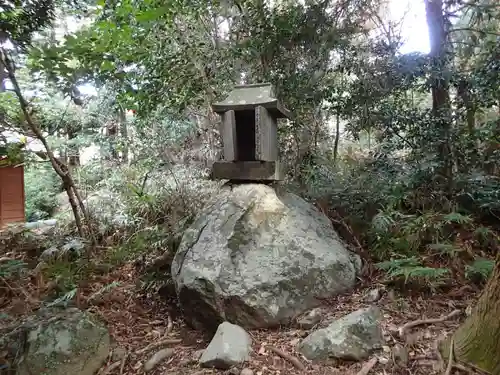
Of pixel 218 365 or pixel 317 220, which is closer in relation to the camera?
pixel 218 365

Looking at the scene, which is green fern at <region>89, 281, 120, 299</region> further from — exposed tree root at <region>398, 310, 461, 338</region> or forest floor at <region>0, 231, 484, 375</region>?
exposed tree root at <region>398, 310, 461, 338</region>

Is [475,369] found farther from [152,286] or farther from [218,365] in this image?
[152,286]

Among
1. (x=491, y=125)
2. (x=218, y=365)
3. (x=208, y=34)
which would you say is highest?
(x=208, y=34)

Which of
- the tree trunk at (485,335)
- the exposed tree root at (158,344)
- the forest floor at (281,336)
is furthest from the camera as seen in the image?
the exposed tree root at (158,344)

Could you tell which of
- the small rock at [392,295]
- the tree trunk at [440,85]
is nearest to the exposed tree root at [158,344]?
the small rock at [392,295]

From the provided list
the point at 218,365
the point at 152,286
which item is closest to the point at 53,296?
the point at 152,286

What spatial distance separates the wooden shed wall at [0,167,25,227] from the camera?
28.1ft

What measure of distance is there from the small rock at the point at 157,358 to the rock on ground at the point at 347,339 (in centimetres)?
113

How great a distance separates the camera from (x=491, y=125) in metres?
4.66

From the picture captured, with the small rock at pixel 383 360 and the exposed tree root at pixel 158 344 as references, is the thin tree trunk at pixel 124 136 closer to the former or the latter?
the exposed tree root at pixel 158 344

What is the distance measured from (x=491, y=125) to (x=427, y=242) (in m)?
2.08

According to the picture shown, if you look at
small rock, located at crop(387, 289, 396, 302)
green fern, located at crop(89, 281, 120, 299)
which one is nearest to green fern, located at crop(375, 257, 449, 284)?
small rock, located at crop(387, 289, 396, 302)

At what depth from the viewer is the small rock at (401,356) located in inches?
92.3

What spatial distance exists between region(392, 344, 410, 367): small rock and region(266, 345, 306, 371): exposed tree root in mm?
653
